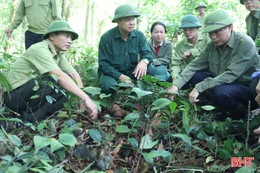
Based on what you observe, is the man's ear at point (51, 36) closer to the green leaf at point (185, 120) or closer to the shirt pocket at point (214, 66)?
the green leaf at point (185, 120)

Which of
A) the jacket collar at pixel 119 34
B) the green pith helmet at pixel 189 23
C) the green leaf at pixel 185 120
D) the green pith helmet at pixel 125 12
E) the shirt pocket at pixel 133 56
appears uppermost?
the green pith helmet at pixel 125 12

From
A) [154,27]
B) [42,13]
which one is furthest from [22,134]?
[154,27]

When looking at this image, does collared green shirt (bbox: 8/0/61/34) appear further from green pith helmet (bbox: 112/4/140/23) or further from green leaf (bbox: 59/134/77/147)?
green leaf (bbox: 59/134/77/147)

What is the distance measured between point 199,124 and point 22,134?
71.8 inches

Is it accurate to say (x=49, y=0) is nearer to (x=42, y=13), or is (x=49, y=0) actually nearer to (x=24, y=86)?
(x=42, y=13)

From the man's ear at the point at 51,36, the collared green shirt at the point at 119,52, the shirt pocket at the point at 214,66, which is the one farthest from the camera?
the collared green shirt at the point at 119,52

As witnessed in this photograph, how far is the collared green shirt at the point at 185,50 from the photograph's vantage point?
4.42 metres

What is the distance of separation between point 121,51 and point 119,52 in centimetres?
3

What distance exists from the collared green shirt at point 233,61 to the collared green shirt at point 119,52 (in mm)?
926

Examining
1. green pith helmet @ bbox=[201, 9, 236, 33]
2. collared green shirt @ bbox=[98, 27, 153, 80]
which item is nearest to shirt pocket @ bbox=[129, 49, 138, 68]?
collared green shirt @ bbox=[98, 27, 153, 80]

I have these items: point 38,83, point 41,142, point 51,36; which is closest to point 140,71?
point 51,36

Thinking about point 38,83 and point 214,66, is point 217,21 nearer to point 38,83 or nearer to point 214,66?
point 214,66

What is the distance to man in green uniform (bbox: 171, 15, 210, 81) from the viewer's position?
441cm

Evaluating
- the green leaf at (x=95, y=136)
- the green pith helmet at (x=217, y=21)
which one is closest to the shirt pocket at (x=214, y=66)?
the green pith helmet at (x=217, y=21)
